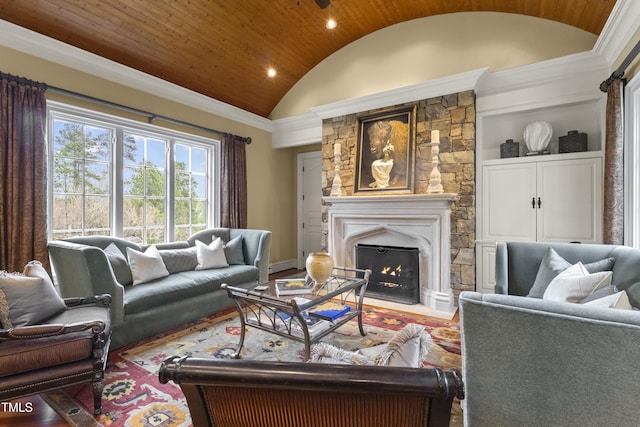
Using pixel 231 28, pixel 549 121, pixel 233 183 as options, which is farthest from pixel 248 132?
pixel 549 121

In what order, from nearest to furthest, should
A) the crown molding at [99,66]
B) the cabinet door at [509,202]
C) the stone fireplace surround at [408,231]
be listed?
the crown molding at [99,66], the cabinet door at [509,202], the stone fireplace surround at [408,231]

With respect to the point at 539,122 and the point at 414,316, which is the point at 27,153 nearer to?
the point at 414,316

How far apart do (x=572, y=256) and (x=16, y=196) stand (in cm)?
459

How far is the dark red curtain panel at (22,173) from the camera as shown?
2.63 m

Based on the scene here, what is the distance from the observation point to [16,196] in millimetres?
2672

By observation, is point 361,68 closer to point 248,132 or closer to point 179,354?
point 248,132

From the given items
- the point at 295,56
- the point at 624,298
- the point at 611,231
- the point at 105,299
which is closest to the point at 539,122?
the point at 611,231

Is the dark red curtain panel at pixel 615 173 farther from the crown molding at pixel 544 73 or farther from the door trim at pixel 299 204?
the door trim at pixel 299 204

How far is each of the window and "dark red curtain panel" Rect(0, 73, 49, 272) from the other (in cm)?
25

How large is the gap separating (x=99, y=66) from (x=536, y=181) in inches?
196

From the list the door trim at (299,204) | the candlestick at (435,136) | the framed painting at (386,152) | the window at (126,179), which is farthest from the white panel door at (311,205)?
the candlestick at (435,136)

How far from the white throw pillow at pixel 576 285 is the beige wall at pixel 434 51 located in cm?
286

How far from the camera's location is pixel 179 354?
2.46 m

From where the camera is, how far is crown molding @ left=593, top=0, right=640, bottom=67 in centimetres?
231
